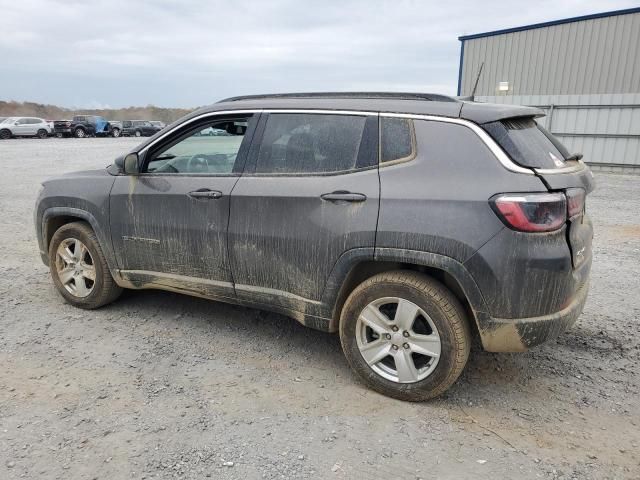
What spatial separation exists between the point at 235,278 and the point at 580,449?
7.57 ft

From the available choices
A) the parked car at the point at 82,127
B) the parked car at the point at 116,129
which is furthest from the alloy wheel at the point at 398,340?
the parked car at the point at 116,129

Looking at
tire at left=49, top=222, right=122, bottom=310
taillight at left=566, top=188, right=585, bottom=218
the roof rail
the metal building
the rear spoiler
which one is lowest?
tire at left=49, top=222, right=122, bottom=310

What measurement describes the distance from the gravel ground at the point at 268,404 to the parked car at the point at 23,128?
114ft

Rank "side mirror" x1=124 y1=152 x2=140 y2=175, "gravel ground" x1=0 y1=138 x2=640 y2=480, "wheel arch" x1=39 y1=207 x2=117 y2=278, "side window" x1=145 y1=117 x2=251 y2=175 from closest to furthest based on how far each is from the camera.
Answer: "gravel ground" x1=0 y1=138 x2=640 y2=480
"side window" x1=145 y1=117 x2=251 y2=175
"side mirror" x1=124 y1=152 x2=140 y2=175
"wheel arch" x1=39 y1=207 x2=117 y2=278

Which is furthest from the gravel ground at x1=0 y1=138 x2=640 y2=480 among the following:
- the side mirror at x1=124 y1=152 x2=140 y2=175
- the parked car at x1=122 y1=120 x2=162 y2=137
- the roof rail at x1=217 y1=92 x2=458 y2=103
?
the parked car at x1=122 y1=120 x2=162 y2=137

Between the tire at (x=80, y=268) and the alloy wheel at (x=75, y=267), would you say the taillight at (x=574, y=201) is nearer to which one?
the tire at (x=80, y=268)

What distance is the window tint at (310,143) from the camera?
316cm

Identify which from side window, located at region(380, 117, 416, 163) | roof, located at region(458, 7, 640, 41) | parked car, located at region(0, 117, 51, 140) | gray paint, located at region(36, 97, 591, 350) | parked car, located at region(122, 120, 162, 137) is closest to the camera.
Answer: gray paint, located at region(36, 97, 591, 350)

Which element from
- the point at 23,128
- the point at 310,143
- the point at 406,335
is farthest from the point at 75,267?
the point at 23,128

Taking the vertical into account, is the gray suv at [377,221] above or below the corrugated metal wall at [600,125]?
below

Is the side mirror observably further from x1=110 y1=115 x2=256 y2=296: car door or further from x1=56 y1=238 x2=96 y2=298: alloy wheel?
x1=56 y1=238 x2=96 y2=298: alloy wheel

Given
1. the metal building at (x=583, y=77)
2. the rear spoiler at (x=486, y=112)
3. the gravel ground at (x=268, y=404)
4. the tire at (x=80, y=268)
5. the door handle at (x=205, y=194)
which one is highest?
the metal building at (x=583, y=77)

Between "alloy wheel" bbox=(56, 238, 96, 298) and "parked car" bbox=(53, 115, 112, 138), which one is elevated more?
"parked car" bbox=(53, 115, 112, 138)

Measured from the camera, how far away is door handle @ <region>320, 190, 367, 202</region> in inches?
118
